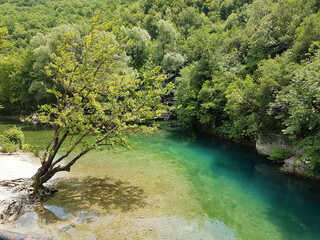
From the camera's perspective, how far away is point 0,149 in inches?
711

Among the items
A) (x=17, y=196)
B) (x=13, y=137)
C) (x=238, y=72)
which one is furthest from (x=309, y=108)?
(x=13, y=137)

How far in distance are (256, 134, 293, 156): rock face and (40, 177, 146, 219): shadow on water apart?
13.0 metres

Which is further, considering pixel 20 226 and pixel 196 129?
pixel 196 129

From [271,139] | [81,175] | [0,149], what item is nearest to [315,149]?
[271,139]

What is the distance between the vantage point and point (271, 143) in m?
19.8

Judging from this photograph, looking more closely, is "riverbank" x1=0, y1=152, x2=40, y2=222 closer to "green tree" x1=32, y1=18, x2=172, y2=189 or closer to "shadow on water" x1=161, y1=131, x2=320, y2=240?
"green tree" x1=32, y1=18, x2=172, y2=189

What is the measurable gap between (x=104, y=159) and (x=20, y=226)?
9679 millimetres

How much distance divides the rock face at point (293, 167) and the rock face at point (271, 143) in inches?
58.1

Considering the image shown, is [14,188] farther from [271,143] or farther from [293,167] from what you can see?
[271,143]

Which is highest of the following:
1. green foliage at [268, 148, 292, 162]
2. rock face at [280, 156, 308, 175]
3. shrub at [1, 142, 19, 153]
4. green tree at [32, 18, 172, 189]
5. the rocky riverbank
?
green tree at [32, 18, 172, 189]

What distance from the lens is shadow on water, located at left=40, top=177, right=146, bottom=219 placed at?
10.5 metres

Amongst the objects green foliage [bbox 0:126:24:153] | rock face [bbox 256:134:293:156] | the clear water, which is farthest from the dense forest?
green foliage [bbox 0:126:24:153]

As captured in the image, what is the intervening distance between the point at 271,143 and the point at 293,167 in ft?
12.0

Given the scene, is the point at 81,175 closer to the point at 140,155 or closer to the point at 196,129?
the point at 140,155
